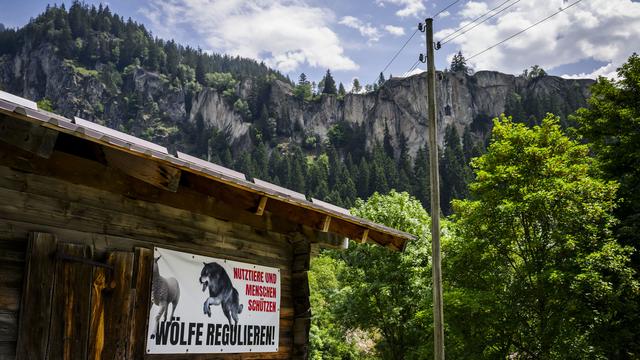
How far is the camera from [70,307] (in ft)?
13.4

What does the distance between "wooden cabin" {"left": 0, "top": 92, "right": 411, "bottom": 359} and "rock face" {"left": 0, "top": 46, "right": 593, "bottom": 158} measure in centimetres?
13519

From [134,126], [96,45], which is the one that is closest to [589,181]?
[134,126]

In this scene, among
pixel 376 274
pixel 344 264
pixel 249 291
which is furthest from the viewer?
pixel 344 264

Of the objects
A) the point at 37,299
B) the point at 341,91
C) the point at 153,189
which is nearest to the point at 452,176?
the point at 341,91

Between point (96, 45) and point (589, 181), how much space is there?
19603 centimetres

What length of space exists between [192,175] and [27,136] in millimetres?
1669

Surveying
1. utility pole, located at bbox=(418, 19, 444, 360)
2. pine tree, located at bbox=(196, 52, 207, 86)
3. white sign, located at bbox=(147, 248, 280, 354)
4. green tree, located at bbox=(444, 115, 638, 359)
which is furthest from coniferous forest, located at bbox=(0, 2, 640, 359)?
pine tree, located at bbox=(196, 52, 207, 86)

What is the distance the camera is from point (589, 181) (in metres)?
18.9

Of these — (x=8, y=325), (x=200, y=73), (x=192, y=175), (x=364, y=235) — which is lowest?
(x=8, y=325)

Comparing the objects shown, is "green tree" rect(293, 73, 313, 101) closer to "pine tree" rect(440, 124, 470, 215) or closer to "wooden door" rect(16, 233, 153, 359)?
"pine tree" rect(440, 124, 470, 215)

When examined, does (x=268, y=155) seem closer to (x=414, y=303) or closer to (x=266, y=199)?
(x=414, y=303)

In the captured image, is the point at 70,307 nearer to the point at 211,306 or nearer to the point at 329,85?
the point at 211,306

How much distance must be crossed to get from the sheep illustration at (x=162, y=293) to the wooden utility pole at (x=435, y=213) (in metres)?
6.74

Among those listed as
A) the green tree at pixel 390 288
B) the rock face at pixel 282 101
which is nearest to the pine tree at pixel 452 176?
the rock face at pixel 282 101
